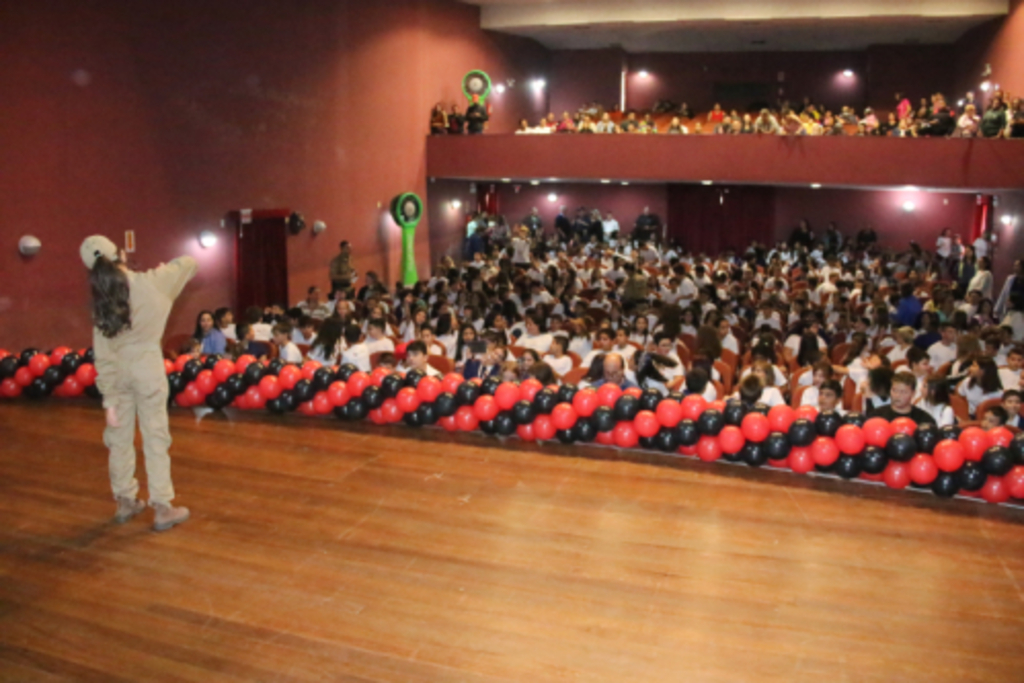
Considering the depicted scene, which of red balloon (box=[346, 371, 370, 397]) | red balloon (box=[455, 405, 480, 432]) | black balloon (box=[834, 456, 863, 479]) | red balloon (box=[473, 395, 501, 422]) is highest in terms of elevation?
red balloon (box=[346, 371, 370, 397])

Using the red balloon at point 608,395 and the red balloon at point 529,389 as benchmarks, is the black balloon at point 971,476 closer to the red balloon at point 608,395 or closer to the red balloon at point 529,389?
the red balloon at point 608,395

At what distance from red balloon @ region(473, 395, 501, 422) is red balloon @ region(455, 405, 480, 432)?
0.25ft

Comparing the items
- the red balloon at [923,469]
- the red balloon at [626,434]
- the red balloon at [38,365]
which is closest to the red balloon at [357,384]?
the red balloon at [626,434]

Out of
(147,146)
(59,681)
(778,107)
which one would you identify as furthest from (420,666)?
(778,107)

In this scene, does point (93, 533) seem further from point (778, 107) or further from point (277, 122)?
point (778, 107)

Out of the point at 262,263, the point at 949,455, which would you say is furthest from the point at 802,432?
the point at 262,263

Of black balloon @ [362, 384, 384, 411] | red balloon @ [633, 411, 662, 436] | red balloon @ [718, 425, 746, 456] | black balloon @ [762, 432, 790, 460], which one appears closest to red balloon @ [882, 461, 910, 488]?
black balloon @ [762, 432, 790, 460]

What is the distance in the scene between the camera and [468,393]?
6824 millimetres

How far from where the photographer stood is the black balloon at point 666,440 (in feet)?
20.9

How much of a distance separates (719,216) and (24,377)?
18.0 m

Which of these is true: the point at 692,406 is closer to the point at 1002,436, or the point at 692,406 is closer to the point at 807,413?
the point at 807,413

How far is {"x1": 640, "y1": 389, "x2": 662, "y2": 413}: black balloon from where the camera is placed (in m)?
6.44

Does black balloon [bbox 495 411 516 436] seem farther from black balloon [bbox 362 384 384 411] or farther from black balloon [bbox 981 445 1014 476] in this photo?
black balloon [bbox 981 445 1014 476]

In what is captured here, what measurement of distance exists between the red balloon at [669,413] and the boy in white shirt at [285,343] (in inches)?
135
